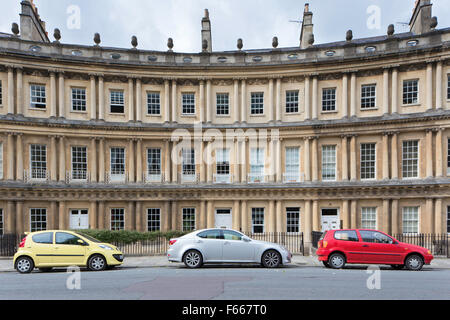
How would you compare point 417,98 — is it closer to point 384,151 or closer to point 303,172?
point 384,151

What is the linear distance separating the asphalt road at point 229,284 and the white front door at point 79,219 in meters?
10.8

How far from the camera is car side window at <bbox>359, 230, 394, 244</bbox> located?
41.5 ft

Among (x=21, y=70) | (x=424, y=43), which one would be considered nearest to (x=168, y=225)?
(x=21, y=70)

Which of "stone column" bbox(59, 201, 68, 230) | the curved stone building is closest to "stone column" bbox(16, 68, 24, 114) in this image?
the curved stone building

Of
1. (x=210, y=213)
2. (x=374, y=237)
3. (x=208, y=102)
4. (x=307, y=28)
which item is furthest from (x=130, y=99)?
(x=374, y=237)

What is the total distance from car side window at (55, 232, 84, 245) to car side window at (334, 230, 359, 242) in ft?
32.0

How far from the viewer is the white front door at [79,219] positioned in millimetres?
23109

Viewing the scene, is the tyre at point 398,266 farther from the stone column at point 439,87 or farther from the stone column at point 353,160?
the stone column at point 439,87

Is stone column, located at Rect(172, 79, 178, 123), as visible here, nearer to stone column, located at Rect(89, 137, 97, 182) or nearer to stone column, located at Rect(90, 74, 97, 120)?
stone column, located at Rect(90, 74, 97, 120)

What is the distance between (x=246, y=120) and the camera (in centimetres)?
2425

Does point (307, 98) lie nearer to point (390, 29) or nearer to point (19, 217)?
point (390, 29)

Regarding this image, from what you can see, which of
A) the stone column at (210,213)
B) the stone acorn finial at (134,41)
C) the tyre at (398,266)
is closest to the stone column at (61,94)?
the stone acorn finial at (134,41)
